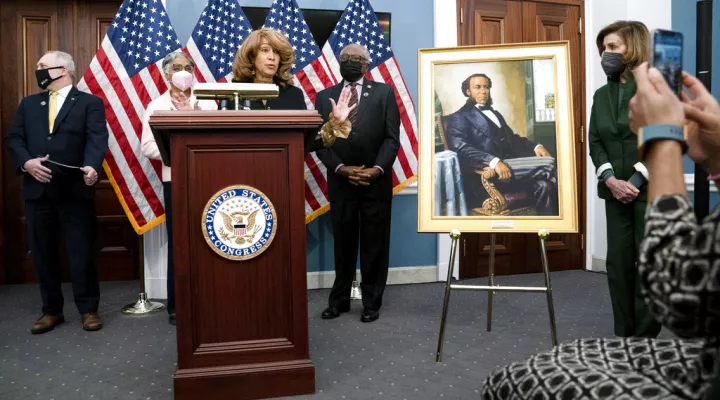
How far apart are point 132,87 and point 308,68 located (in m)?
1.14

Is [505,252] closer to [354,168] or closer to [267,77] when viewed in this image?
[354,168]

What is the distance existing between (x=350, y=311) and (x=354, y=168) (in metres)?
0.91

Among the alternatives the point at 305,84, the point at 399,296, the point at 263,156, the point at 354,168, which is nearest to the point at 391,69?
the point at 305,84

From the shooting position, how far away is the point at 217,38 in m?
4.05

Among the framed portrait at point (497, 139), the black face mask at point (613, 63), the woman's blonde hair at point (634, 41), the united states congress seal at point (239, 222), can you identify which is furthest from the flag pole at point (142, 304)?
the woman's blonde hair at point (634, 41)

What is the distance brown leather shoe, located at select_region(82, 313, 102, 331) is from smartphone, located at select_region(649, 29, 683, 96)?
322 centimetres

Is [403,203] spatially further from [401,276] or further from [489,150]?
[489,150]

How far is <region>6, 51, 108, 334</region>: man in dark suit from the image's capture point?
11.0 ft

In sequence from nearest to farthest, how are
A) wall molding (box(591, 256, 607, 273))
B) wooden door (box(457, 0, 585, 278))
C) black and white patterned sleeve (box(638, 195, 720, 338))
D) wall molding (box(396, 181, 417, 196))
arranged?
black and white patterned sleeve (box(638, 195, 720, 338)) < wall molding (box(396, 181, 417, 196)) < wooden door (box(457, 0, 585, 278)) < wall molding (box(591, 256, 607, 273))

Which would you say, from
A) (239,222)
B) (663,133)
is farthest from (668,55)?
(239,222)

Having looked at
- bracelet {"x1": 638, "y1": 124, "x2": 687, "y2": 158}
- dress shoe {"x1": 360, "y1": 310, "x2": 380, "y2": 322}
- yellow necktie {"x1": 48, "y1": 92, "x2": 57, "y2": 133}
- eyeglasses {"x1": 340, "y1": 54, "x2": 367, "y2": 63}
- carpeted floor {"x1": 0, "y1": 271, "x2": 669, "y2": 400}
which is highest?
eyeglasses {"x1": 340, "y1": 54, "x2": 367, "y2": 63}

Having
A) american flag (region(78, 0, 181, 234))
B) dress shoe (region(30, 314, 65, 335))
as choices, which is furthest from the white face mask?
dress shoe (region(30, 314, 65, 335))

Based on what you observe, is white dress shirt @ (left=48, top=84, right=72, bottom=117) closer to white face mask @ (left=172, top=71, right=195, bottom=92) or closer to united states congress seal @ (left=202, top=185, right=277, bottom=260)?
white face mask @ (left=172, top=71, right=195, bottom=92)

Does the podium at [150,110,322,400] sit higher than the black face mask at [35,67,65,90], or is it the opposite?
the black face mask at [35,67,65,90]
